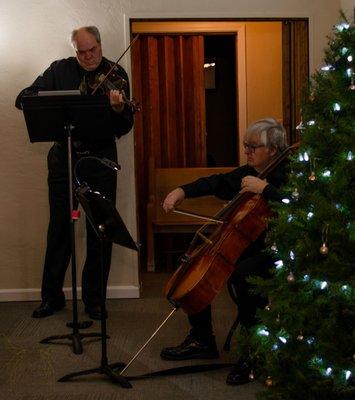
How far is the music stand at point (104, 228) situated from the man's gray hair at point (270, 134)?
0.74 metres

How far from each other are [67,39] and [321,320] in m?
2.66

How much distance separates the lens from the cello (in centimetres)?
262

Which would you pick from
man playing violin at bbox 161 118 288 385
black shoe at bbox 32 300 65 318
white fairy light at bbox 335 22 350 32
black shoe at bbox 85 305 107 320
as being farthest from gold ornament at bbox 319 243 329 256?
black shoe at bbox 32 300 65 318

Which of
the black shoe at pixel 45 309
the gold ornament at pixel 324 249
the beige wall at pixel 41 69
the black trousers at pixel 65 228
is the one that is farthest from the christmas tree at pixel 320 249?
the beige wall at pixel 41 69

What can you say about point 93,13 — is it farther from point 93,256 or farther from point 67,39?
point 93,256

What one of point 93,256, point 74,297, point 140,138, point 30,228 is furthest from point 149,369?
point 140,138

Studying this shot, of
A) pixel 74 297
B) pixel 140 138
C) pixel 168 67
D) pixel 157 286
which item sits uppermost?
pixel 168 67

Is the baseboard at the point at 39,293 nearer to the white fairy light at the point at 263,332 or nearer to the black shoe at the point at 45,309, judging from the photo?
the black shoe at the point at 45,309

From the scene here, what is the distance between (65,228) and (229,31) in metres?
2.83

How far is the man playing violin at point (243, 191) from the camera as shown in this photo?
2.78 meters

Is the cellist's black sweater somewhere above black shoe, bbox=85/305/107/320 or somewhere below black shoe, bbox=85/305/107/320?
above

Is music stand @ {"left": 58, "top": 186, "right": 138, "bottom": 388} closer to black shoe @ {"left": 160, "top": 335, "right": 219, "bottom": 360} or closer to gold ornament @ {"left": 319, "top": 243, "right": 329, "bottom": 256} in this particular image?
black shoe @ {"left": 160, "top": 335, "right": 219, "bottom": 360}

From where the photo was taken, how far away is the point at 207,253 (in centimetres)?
271

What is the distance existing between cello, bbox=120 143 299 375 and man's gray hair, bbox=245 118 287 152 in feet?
0.59
